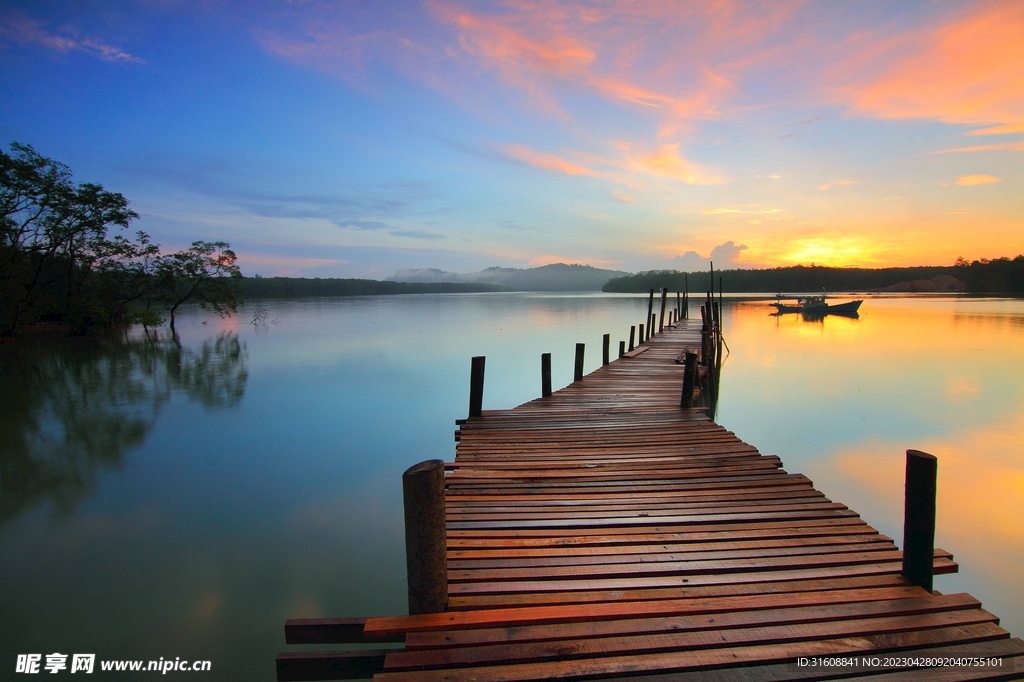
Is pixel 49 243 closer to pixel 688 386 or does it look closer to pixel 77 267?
pixel 77 267

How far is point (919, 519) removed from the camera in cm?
317

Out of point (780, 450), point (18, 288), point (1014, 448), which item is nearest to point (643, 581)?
point (780, 450)

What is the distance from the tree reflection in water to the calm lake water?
0.27 ft

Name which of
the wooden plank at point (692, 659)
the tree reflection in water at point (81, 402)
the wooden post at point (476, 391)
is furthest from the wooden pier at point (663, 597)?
Result: the tree reflection in water at point (81, 402)

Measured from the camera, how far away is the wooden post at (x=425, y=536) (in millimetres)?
2773

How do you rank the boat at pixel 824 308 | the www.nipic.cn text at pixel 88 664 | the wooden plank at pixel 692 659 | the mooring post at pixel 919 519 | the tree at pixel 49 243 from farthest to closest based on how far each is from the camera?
the boat at pixel 824 308
the tree at pixel 49 243
the www.nipic.cn text at pixel 88 664
the mooring post at pixel 919 519
the wooden plank at pixel 692 659

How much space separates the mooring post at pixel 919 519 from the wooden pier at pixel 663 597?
0.36 feet

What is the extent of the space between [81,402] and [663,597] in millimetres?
18175

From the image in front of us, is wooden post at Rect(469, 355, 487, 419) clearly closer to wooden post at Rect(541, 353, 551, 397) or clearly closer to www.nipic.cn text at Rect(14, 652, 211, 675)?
wooden post at Rect(541, 353, 551, 397)

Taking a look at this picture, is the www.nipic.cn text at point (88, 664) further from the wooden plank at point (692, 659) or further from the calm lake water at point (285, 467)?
A: the wooden plank at point (692, 659)

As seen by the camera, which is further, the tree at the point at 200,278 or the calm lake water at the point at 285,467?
the tree at the point at 200,278

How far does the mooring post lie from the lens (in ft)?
10.2

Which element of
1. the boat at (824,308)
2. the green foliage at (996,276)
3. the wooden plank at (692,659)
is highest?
the green foliage at (996,276)

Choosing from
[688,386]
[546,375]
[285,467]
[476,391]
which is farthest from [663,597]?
[285,467]
